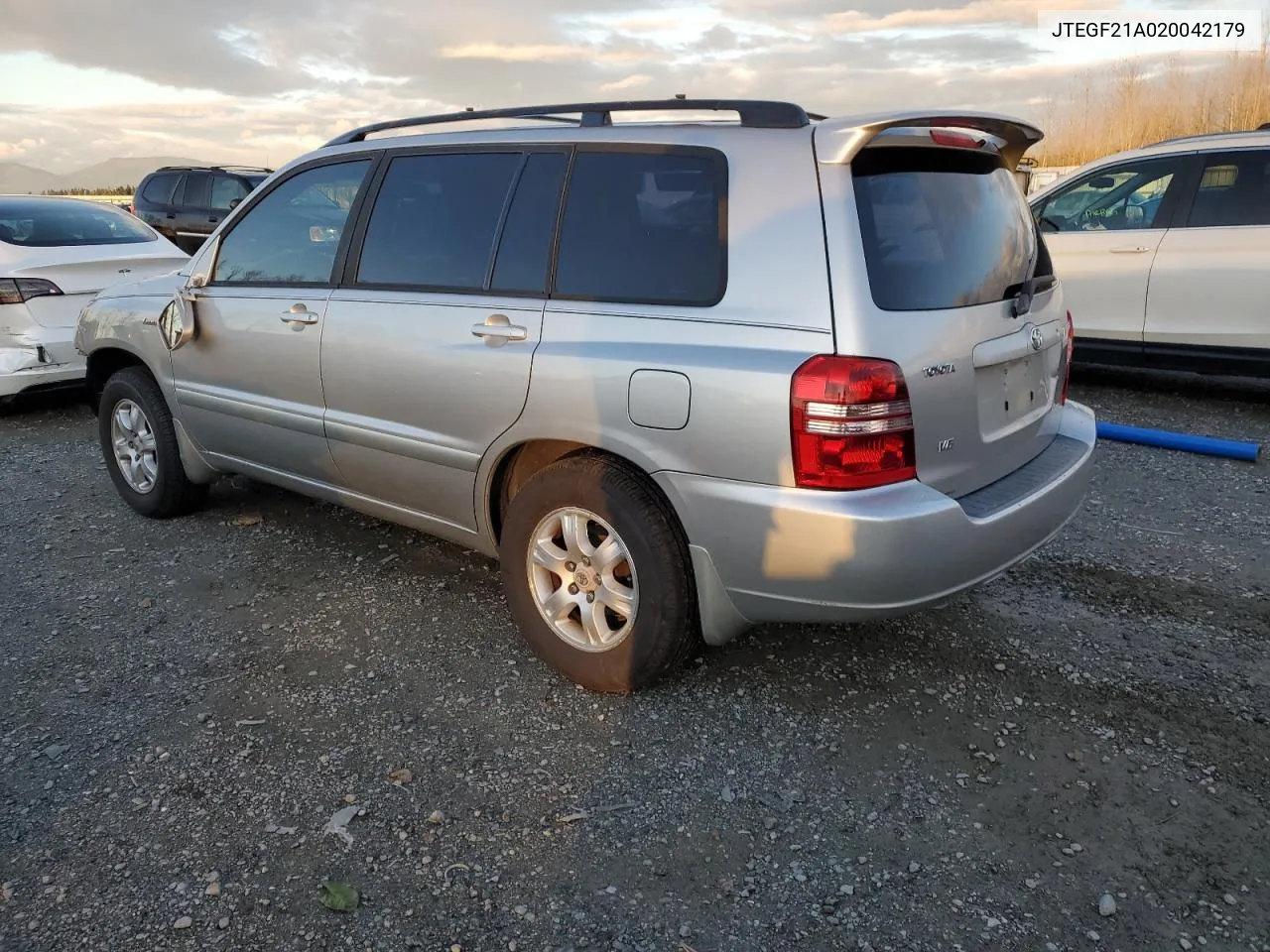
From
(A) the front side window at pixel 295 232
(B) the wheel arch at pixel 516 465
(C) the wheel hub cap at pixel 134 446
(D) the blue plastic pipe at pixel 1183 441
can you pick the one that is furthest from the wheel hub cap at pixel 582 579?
(D) the blue plastic pipe at pixel 1183 441

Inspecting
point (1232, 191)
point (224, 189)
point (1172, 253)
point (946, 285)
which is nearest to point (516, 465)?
point (946, 285)

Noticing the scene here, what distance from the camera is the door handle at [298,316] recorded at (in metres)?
3.80

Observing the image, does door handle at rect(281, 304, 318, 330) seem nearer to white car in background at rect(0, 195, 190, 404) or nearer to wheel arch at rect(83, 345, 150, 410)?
wheel arch at rect(83, 345, 150, 410)

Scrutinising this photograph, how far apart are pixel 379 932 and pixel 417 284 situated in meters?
2.18

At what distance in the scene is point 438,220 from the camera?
11.6ft

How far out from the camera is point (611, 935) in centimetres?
223

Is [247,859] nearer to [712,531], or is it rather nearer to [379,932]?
[379,932]

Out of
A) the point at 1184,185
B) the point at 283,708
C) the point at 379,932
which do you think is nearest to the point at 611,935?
the point at 379,932

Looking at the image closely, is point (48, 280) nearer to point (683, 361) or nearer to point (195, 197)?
point (683, 361)

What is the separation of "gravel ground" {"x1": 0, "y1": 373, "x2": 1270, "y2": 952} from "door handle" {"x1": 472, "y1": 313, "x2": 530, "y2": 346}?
A: 115 centimetres

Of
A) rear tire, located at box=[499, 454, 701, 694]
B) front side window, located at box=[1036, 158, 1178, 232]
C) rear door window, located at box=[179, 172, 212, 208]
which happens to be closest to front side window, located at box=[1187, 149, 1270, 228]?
front side window, located at box=[1036, 158, 1178, 232]

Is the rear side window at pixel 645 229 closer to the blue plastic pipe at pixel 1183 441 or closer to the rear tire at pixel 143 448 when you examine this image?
the rear tire at pixel 143 448

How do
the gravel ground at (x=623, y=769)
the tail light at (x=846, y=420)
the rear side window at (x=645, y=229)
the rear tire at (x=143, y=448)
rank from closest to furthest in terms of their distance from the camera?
the gravel ground at (x=623, y=769)
the tail light at (x=846, y=420)
the rear side window at (x=645, y=229)
the rear tire at (x=143, y=448)

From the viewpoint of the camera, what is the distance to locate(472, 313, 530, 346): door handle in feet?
10.3
